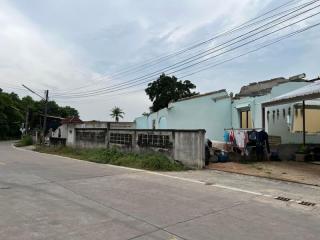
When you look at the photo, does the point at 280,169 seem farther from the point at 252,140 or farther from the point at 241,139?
the point at 241,139

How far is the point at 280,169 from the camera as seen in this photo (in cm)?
1579

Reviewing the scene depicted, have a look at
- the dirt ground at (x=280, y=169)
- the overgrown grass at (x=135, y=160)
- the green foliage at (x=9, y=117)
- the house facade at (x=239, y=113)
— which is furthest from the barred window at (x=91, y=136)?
the green foliage at (x=9, y=117)

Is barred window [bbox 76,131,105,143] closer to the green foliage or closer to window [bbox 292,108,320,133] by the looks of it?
window [bbox 292,108,320,133]

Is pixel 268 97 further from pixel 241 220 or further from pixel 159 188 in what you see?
pixel 241 220

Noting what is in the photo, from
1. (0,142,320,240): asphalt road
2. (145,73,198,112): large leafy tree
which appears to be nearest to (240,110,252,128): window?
(0,142,320,240): asphalt road

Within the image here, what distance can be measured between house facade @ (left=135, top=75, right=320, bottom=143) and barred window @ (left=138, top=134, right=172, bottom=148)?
6249 mm

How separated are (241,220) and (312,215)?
1755 millimetres

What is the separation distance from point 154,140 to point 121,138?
4017 mm

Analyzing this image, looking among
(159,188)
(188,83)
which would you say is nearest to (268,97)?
(159,188)

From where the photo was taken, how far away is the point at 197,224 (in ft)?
23.1

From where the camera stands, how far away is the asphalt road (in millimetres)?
6445

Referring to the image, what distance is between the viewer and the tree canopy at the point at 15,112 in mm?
72669

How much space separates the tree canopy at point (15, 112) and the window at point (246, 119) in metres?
54.9

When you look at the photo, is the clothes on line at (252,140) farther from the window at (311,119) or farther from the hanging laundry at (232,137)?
the window at (311,119)
